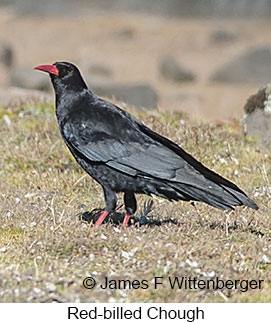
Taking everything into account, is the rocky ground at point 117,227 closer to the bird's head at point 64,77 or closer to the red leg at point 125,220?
the red leg at point 125,220

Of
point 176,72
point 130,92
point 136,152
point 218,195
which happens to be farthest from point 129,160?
point 176,72

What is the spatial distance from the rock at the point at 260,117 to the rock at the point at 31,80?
12967 millimetres

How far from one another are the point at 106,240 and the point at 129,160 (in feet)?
2.52

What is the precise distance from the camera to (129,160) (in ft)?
20.9

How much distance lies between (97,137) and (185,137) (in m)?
3.18

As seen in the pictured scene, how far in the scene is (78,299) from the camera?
16.3 ft

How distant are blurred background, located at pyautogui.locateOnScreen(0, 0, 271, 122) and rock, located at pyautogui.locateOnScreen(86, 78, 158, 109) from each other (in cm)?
3

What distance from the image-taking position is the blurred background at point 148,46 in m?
24.1

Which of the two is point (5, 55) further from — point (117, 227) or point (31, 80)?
point (117, 227)

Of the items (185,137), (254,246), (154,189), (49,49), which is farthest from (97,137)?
(49,49)

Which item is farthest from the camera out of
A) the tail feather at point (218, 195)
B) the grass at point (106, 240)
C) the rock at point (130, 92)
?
the rock at point (130, 92)

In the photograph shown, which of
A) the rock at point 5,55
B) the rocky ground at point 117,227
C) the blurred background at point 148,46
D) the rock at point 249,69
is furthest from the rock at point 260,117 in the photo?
the rock at point 5,55

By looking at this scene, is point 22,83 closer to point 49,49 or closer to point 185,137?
point 49,49

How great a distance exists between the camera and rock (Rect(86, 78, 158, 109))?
18180mm
